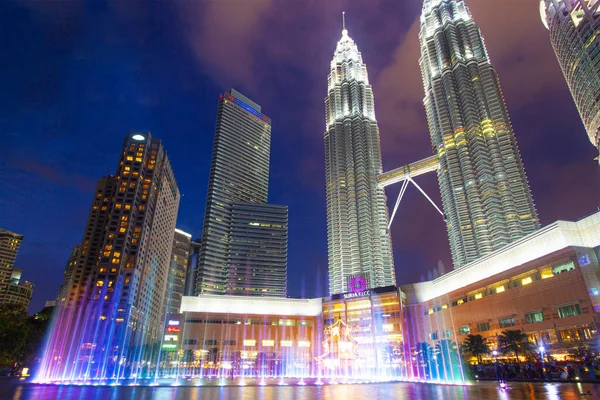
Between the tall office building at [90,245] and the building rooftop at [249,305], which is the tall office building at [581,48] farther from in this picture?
the tall office building at [90,245]

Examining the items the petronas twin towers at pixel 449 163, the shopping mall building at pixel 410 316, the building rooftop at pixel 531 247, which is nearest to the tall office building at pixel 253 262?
the petronas twin towers at pixel 449 163

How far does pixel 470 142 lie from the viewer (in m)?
135

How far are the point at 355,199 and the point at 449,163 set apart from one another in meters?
44.7

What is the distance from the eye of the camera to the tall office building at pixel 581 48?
87625 mm

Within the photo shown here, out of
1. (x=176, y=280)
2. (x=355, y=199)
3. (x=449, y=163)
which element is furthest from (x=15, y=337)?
(x=176, y=280)

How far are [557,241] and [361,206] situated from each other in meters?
103

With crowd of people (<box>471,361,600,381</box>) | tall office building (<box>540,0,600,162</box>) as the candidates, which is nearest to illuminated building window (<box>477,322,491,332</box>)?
crowd of people (<box>471,361,600,381</box>)

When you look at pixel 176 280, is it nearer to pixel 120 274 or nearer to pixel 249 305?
pixel 120 274

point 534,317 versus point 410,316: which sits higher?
point 410,316

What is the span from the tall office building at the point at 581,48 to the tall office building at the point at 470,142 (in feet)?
91.5

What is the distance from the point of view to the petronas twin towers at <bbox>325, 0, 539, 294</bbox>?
400ft

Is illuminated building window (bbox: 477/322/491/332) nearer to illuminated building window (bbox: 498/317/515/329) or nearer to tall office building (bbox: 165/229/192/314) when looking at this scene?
illuminated building window (bbox: 498/317/515/329)

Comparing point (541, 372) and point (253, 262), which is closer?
point (541, 372)

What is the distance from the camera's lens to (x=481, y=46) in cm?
15125
